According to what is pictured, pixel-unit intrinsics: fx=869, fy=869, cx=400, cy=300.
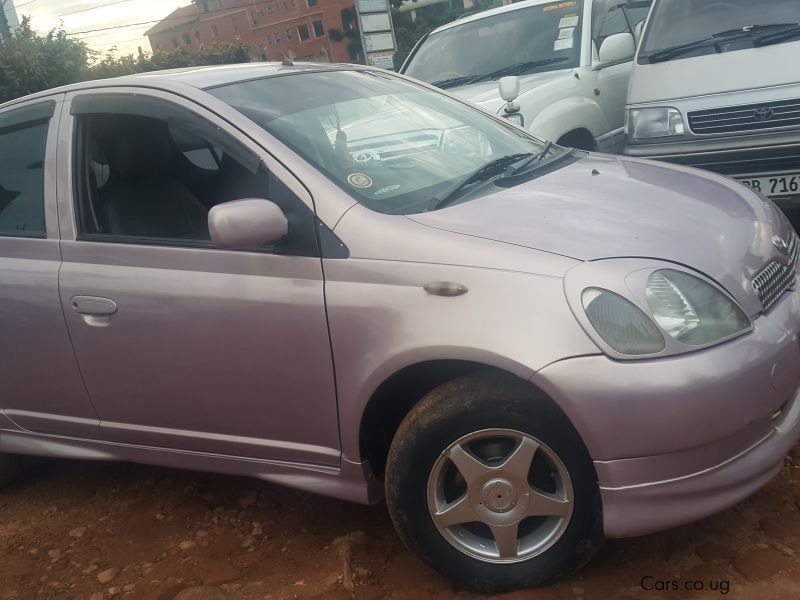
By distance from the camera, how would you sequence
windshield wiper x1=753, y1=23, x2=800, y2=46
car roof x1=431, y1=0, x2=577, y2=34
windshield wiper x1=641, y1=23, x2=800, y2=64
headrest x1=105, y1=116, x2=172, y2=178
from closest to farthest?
headrest x1=105, y1=116, x2=172, y2=178 → windshield wiper x1=753, y1=23, x2=800, y2=46 → windshield wiper x1=641, y1=23, x2=800, y2=64 → car roof x1=431, y1=0, x2=577, y2=34

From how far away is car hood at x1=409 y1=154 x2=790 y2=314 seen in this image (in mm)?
2529

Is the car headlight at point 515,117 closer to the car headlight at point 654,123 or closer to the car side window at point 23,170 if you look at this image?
the car headlight at point 654,123

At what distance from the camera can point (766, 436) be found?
2.51m

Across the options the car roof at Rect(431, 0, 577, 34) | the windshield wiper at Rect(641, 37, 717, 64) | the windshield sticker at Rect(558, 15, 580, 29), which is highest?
the car roof at Rect(431, 0, 577, 34)

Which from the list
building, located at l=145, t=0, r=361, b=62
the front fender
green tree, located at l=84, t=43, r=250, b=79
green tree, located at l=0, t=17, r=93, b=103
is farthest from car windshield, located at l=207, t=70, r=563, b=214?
building, located at l=145, t=0, r=361, b=62

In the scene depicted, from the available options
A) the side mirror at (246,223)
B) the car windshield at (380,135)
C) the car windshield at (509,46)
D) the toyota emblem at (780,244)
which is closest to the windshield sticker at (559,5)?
the car windshield at (509,46)

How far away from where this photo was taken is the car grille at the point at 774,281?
260 centimetres

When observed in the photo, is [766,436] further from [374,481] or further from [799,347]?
[374,481]

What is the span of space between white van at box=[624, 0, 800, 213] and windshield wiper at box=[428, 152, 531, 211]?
7.66 ft

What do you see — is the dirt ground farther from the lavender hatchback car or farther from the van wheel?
the van wheel

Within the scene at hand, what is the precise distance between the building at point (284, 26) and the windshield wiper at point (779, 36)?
5473cm

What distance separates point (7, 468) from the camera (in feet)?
13.4

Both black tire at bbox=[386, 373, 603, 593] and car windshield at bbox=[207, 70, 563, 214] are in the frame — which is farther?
car windshield at bbox=[207, 70, 563, 214]

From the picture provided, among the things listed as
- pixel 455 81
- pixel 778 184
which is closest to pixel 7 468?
pixel 455 81
